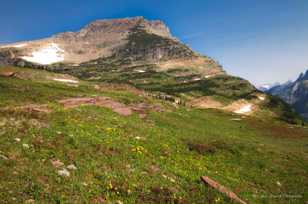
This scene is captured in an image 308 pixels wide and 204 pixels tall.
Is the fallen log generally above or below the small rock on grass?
below

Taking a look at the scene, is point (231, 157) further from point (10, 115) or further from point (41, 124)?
point (10, 115)

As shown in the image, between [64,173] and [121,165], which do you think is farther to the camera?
[121,165]

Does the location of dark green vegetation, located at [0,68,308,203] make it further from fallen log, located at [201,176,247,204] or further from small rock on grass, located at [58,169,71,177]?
fallen log, located at [201,176,247,204]

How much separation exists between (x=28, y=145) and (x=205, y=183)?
13274 mm

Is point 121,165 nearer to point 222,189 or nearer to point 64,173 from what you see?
point 64,173

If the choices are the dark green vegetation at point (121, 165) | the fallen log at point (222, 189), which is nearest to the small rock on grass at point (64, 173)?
the dark green vegetation at point (121, 165)

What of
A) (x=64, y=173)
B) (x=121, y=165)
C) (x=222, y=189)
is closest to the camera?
(x=64, y=173)

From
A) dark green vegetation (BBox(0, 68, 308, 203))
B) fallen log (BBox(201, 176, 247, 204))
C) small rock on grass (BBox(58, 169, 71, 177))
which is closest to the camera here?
dark green vegetation (BBox(0, 68, 308, 203))

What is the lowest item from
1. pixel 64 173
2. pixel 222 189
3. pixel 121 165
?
pixel 222 189

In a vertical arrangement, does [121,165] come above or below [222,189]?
above

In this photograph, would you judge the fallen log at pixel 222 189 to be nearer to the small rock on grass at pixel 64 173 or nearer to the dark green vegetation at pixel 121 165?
the dark green vegetation at pixel 121 165

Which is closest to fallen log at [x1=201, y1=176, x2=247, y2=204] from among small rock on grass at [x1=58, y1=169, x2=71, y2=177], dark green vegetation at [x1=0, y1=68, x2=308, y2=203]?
dark green vegetation at [x1=0, y1=68, x2=308, y2=203]

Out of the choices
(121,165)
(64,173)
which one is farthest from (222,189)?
(64,173)

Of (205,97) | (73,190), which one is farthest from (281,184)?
(205,97)
